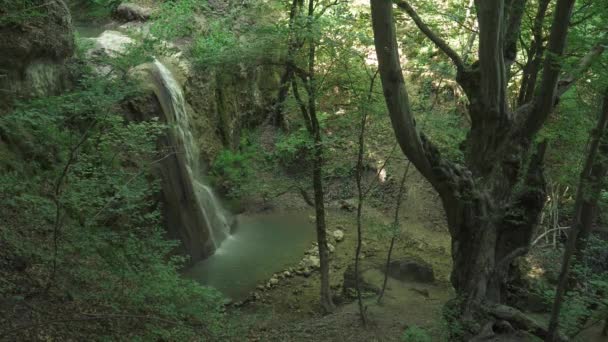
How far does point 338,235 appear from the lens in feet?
39.9

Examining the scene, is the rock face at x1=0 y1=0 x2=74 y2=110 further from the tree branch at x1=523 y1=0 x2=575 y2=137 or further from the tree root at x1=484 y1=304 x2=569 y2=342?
the tree root at x1=484 y1=304 x2=569 y2=342

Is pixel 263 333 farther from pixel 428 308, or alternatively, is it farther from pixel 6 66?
pixel 6 66

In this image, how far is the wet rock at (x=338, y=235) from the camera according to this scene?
474 inches

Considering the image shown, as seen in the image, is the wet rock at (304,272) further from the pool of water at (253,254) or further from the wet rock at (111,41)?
the wet rock at (111,41)

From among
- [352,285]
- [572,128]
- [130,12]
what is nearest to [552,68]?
[572,128]

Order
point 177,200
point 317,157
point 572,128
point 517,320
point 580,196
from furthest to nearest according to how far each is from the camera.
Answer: point 177,200 < point 317,157 < point 572,128 < point 517,320 < point 580,196

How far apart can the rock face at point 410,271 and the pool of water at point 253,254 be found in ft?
7.41

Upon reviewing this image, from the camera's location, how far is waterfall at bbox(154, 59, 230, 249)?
9992 mm

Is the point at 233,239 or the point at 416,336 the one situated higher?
the point at 416,336

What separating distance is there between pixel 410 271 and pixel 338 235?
9.08 feet

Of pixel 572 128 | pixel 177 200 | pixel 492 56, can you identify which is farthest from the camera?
pixel 177 200

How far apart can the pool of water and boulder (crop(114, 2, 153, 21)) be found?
270 inches

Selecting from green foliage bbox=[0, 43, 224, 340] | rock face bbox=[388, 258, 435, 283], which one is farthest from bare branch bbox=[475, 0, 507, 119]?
rock face bbox=[388, 258, 435, 283]

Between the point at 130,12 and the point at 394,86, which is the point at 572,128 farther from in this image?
the point at 130,12
